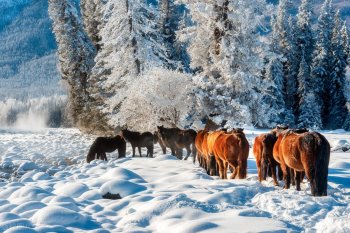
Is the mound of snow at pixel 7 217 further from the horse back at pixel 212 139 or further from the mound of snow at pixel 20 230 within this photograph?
the horse back at pixel 212 139

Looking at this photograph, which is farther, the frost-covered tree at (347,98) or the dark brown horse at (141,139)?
the frost-covered tree at (347,98)

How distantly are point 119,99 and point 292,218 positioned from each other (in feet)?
73.4

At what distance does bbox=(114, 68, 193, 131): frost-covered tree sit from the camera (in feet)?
84.0

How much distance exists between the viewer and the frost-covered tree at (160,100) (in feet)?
84.0

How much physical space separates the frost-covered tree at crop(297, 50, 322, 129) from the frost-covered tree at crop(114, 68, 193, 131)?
20.9m

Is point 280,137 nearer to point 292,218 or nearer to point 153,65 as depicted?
point 292,218

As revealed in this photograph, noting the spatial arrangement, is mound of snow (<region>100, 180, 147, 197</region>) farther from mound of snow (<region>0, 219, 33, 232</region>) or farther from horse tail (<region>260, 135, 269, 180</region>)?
horse tail (<region>260, 135, 269, 180</region>)

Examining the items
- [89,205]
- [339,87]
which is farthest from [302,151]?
[339,87]

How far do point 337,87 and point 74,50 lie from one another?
91.2 ft

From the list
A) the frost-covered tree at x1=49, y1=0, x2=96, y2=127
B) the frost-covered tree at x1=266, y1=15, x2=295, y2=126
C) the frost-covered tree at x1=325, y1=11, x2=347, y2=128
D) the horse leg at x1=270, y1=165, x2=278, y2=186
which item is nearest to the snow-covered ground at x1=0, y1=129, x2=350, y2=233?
the horse leg at x1=270, y1=165, x2=278, y2=186

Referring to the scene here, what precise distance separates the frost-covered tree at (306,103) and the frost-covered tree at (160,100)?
68.7 ft

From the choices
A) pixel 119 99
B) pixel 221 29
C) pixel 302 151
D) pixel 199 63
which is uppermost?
pixel 221 29

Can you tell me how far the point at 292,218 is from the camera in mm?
6406

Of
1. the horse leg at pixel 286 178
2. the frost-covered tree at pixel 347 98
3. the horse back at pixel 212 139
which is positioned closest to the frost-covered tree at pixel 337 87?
the frost-covered tree at pixel 347 98
